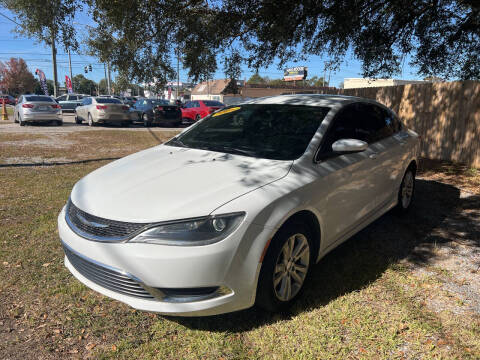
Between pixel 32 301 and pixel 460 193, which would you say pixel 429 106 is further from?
pixel 32 301

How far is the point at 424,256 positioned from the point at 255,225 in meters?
2.52

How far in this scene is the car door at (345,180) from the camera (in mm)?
3141

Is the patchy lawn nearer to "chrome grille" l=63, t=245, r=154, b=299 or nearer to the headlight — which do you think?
"chrome grille" l=63, t=245, r=154, b=299

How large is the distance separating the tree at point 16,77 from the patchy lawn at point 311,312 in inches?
3701

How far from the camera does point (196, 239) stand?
2.32 meters

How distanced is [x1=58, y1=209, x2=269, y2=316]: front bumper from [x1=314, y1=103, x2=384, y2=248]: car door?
0.91 metres

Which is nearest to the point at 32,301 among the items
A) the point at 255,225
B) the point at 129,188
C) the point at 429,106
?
the point at 129,188

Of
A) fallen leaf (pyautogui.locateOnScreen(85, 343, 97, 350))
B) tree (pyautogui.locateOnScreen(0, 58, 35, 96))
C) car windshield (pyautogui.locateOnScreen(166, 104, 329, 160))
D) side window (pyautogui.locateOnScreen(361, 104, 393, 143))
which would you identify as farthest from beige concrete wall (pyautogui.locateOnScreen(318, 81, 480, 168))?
tree (pyautogui.locateOnScreen(0, 58, 35, 96))

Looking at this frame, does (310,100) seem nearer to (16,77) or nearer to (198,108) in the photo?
(198,108)

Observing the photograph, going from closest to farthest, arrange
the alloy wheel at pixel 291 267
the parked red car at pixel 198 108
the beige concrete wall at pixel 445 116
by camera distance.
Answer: the alloy wheel at pixel 291 267 < the beige concrete wall at pixel 445 116 < the parked red car at pixel 198 108

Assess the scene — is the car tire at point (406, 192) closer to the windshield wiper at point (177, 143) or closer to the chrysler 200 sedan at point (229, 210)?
the chrysler 200 sedan at point (229, 210)

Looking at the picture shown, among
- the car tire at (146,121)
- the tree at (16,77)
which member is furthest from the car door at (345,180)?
the tree at (16,77)

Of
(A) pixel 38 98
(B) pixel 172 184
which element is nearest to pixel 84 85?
(A) pixel 38 98

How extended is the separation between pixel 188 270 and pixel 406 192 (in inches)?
153
